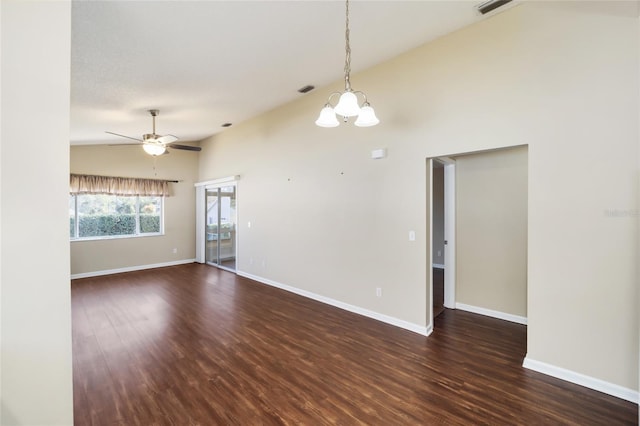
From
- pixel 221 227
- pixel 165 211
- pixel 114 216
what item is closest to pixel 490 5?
pixel 221 227

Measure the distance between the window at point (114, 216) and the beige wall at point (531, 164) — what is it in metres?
4.81

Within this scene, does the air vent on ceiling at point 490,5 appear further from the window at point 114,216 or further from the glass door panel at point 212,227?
the window at point 114,216

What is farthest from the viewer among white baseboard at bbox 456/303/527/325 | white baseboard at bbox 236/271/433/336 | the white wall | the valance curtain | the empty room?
the valance curtain

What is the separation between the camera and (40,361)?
4.02 feet

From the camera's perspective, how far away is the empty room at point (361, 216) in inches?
49.4

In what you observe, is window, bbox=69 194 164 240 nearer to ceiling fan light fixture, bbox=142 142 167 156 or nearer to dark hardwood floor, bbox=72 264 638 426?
dark hardwood floor, bbox=72 264 638 426

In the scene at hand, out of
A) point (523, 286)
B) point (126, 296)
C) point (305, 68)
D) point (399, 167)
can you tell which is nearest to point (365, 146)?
point (399, 167)

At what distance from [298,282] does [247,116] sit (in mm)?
3425

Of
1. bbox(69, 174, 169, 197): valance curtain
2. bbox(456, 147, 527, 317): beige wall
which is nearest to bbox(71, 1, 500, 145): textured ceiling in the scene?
bbox(456, 147, 527, 317): beige wall

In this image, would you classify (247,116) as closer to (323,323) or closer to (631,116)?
(323,323)

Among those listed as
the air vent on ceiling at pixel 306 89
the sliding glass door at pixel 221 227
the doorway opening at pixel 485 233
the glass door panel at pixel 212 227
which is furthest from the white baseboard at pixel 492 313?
the glass door panel at pixel 212 227

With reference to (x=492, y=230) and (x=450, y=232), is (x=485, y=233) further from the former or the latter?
(x=450, y=232)

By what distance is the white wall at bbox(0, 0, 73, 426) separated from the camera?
3.75 feet

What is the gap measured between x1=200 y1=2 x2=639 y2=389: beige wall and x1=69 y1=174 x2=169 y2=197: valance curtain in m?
4.52
